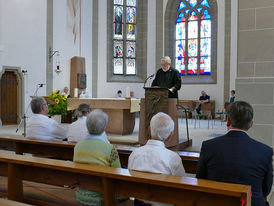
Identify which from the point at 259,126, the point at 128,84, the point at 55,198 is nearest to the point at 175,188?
the point at 55,198

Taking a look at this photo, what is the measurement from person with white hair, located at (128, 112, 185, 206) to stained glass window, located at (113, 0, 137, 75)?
1253 centimetres

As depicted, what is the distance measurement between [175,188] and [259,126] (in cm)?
253

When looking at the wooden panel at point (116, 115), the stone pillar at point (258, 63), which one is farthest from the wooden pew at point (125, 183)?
the wooden panel at point (116, 115)

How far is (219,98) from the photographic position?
13109 mm

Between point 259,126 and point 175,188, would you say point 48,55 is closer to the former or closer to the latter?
point 259,126

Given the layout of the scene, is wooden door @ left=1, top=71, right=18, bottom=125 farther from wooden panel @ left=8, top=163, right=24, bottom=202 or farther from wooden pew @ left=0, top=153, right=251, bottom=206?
wooden panel @ left=8, top=163, right=24, bottom=202

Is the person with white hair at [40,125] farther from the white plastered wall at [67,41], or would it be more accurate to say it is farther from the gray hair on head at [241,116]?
the white plastered wall at [67,41]

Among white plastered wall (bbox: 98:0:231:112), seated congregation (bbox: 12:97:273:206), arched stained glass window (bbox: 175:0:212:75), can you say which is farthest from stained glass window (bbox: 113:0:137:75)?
seated congregation (bbox: 12:97:273:206)

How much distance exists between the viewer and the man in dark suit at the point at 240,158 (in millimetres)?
1967

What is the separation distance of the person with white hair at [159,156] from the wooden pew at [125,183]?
0.39 feet

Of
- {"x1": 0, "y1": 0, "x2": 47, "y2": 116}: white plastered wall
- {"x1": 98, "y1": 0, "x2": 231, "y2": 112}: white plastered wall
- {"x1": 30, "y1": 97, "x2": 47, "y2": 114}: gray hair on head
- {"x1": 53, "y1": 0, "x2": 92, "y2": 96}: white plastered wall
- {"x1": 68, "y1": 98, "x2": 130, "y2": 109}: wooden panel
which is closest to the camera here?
{"x1": 30, "y1": 97, "x2": 47, "y2": 114}: gray hair on head

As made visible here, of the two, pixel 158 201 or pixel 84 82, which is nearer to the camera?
pixel 158 201

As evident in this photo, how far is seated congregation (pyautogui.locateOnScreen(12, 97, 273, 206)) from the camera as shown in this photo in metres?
1.98

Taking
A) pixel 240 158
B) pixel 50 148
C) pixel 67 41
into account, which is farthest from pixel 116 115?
pixel 240 158
